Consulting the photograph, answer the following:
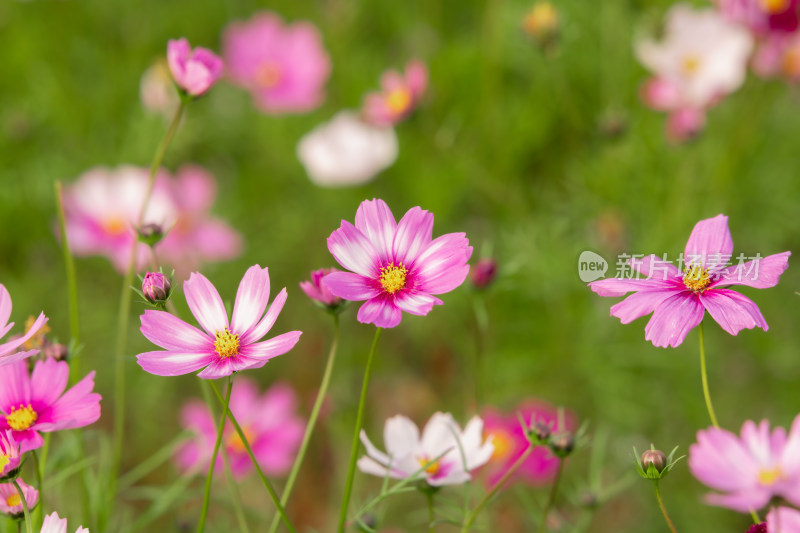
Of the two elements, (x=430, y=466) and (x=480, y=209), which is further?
(x=480, y=209)

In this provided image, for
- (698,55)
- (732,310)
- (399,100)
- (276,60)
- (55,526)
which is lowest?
(55,526)

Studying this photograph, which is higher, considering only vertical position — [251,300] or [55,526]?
[251,300]

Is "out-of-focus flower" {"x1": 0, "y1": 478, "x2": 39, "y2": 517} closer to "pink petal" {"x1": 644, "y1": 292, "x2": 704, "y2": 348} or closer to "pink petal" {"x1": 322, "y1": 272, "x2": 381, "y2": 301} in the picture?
"pink petal" {"x1": 322, "y1": 272, "x2": 381, "y2": 301}

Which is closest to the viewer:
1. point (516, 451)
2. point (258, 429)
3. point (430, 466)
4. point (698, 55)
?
point (430, 466)

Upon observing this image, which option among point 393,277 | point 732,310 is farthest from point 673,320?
point 393,277

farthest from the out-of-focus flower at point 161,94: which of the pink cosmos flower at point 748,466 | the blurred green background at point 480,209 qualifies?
the pink cosmos flower at point 748,466

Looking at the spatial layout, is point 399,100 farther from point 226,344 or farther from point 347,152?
point 226,344

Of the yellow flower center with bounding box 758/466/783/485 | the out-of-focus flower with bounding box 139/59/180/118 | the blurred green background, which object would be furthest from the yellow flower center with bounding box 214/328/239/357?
the out-of-focus flower with bounding box 139/59/180/118
